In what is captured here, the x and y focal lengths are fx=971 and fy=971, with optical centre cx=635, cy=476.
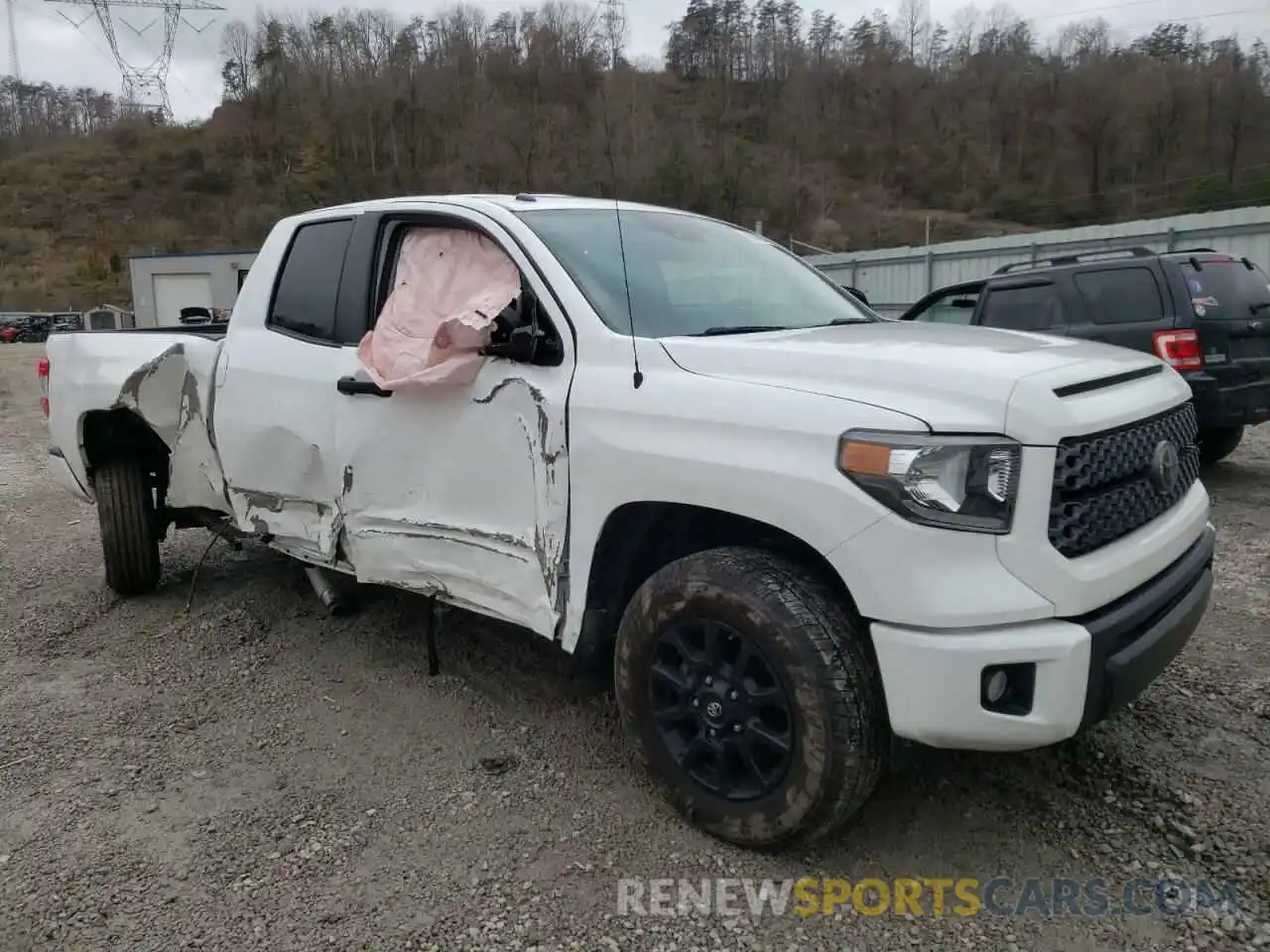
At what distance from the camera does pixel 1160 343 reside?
718cm

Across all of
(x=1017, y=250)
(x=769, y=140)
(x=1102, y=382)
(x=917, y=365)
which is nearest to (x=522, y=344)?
(x=917, y=365)

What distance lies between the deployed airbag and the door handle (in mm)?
73

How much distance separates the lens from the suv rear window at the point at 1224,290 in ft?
23.4

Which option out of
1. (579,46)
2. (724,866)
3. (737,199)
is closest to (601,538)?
(724,866)

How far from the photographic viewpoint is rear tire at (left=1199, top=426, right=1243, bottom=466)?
775 cm

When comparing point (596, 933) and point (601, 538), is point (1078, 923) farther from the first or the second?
point (601, 538)

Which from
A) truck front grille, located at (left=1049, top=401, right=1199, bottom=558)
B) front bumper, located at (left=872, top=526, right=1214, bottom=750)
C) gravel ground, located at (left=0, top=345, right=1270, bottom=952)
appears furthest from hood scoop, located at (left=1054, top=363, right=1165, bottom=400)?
gravel ground, located at (left=0, top=345, right=1270, bottom=952)

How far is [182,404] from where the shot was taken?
4777 millimetres

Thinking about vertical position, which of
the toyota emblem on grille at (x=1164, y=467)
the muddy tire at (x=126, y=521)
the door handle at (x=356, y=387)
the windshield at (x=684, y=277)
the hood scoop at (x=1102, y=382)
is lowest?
the muddy tire at (x=126, y=521)

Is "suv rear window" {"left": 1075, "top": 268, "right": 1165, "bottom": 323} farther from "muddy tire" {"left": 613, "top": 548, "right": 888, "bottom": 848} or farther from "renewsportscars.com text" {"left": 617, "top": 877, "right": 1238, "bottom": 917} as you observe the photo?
"muddy tire" {"left": 613, "top": 548, "right": 888, "bottom": 848}

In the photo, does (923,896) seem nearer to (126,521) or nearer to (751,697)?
(751,697)

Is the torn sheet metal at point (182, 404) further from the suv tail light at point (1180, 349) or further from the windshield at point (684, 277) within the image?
the suv tail light at point (1180, 349)

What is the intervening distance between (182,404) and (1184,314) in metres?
6.74

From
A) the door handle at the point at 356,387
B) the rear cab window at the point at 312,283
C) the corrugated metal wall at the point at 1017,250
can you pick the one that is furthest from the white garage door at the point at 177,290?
the door handle at the point at 356,387
